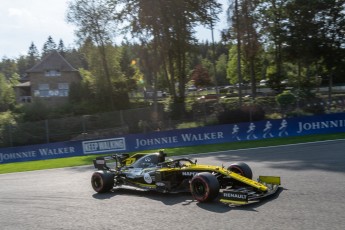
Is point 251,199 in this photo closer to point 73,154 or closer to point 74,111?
point 73,154

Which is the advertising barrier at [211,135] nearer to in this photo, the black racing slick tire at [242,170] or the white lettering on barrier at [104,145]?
the white lettering on barrier at [104,145]

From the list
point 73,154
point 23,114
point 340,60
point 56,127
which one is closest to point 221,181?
point 73,154

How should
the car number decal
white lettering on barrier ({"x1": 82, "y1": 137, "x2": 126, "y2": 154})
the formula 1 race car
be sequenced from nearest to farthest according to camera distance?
the formula 1 race car < the car number decal < white lettering on barrier ({"x1": 82, "y1": 137, "x2": 126, "y2": 154})

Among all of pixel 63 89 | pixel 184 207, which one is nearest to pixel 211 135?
pixel 184 207

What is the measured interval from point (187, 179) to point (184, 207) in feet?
3.74

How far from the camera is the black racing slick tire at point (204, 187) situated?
27.8 ft

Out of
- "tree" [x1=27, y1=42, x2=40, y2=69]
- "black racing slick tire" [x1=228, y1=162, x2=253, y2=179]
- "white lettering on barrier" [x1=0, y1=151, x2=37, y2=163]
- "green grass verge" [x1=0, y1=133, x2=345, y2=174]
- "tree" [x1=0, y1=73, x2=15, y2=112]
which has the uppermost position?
"tree" [x1=27, y1=42, x2=40, y2=69]

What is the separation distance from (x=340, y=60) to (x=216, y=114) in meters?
13.4

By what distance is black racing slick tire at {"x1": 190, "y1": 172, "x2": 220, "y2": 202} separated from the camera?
8484mm

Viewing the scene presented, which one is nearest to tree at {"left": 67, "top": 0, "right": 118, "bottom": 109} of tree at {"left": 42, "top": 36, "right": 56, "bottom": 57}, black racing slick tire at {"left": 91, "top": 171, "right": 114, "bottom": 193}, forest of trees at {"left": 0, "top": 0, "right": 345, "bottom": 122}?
forest of trees at {"left": 0, "top": 0, "right": 345, "bottom": 122}

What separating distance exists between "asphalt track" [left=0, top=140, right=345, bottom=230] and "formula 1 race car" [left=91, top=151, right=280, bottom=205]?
21 centimetres

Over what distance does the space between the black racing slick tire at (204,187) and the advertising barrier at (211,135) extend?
15.1 m

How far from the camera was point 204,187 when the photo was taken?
8688 mm

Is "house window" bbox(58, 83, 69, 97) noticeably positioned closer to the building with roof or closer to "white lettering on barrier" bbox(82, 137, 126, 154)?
the building with roof
